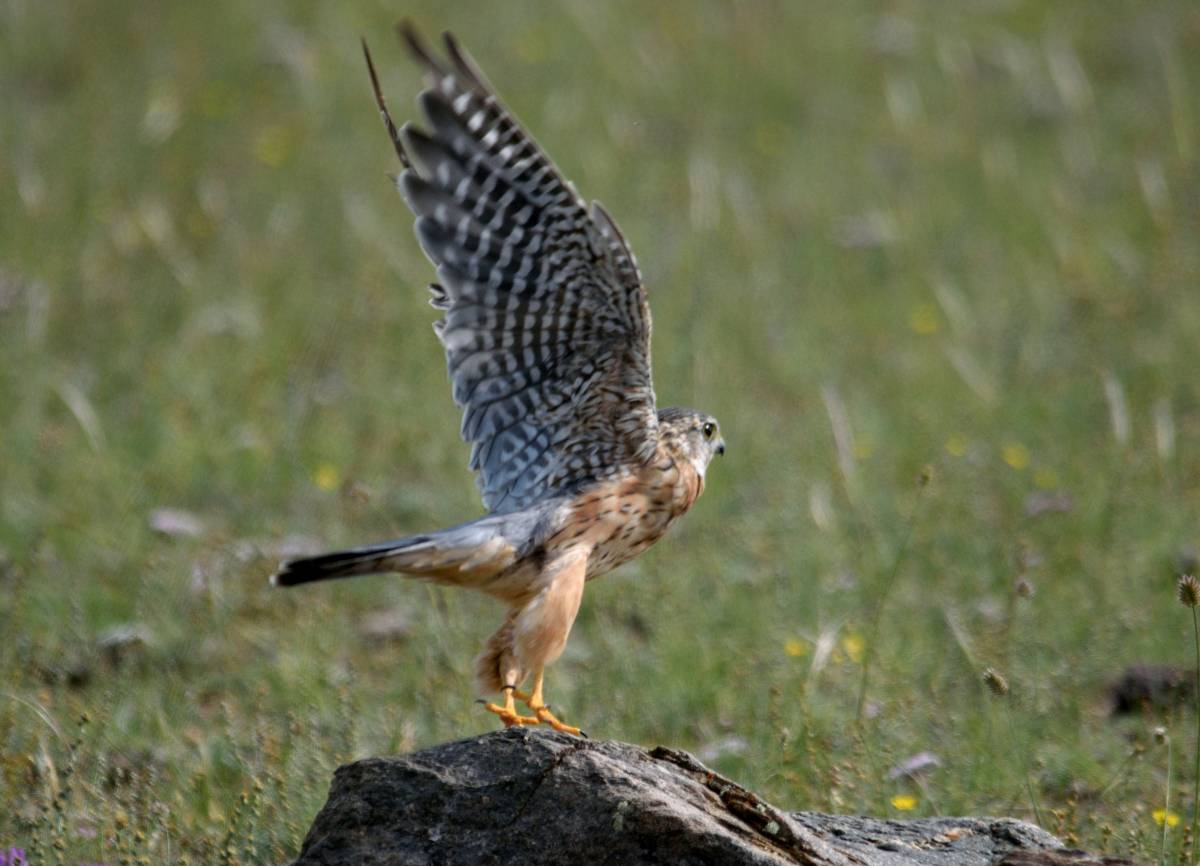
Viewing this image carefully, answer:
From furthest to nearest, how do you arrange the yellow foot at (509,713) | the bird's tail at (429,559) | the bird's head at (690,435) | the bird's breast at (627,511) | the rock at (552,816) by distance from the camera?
1. the bird's head at (690,435)
2. the bird's breast at (627,511)
3. the yellow foot at (509,713)
4. the bird's tail at (429,559)
5. the rock at (552,816)

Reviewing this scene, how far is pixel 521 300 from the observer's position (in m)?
4.55

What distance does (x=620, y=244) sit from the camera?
4277 millimetres

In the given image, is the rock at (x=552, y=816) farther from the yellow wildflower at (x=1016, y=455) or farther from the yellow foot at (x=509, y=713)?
the yellow wildflower at (x=1016, y=455)

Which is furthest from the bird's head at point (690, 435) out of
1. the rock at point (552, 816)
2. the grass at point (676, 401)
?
the rock at point (552, 816)

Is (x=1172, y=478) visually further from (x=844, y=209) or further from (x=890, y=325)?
(x=844, y=209)

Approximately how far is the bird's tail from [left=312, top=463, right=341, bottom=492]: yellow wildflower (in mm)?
2930

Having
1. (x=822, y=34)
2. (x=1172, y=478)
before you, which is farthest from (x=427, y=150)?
(x=822, y=34)

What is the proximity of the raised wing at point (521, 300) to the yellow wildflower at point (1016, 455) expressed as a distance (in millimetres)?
3151

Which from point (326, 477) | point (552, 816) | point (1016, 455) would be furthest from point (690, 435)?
point (1016, 455)

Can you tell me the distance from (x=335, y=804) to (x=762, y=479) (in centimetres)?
422

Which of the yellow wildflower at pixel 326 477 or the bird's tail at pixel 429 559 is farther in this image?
the yellow wildflower at pixel 326 477

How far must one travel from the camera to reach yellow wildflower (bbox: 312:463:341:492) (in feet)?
23.5

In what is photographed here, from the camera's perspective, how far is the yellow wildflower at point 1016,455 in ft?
23.8

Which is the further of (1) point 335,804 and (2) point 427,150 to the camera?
(2) point 427,150
